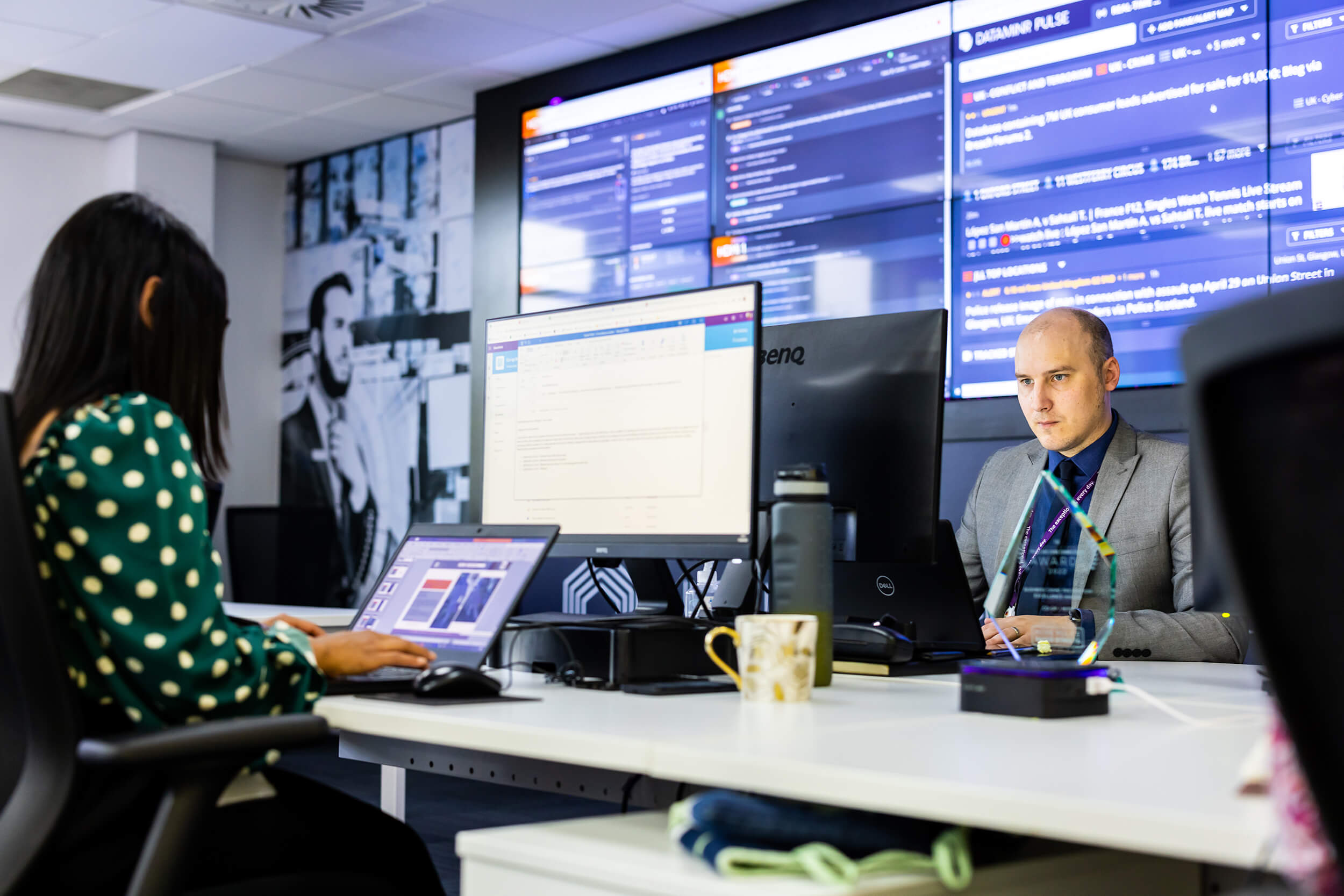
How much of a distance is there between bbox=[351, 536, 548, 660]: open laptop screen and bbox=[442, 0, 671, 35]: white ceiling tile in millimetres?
2947

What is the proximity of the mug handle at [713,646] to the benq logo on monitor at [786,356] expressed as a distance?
468 mm

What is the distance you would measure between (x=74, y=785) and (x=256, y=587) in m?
4.87

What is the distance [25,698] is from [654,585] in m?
0.88

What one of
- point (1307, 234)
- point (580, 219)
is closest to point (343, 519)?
point (580, 219)

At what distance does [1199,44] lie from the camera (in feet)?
10.9

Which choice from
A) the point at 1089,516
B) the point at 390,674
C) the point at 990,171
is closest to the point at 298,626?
the point at 390,674

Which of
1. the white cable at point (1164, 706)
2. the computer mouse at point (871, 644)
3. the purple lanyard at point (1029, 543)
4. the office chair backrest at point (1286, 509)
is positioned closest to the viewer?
the office chair backrest at point (1286, 509)

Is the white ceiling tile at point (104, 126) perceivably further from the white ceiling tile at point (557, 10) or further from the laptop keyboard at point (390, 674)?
the laptop keyboard at point (390, 674)

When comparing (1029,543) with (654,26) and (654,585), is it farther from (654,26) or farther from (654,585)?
(654,26)

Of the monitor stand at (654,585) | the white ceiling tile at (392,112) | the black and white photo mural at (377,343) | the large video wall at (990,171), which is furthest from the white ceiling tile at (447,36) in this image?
the monitor stand at (654,585)

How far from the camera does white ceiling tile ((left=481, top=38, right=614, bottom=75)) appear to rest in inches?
184

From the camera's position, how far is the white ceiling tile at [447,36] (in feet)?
14.5

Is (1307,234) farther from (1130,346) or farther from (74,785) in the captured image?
(74,785)

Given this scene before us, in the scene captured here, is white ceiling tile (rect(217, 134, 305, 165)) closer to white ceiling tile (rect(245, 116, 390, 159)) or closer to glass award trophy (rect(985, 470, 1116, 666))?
white ceiling tile (rect(245, 116, 390, 159))
